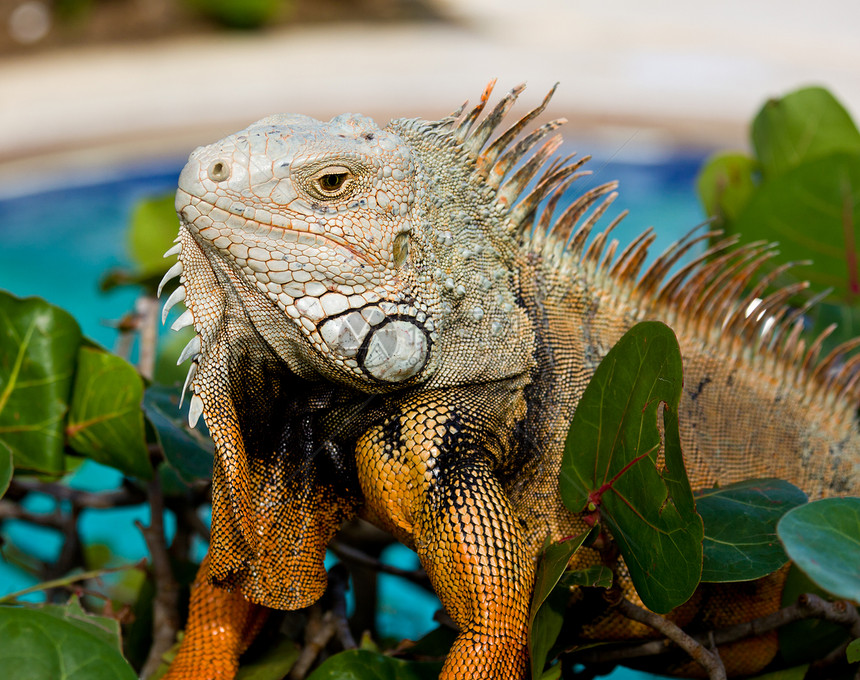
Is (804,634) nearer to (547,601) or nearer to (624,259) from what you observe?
(547,601)

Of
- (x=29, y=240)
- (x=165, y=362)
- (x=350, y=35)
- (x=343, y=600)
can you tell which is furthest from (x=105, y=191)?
(x=343, y=600)

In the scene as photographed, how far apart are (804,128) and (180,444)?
195cm

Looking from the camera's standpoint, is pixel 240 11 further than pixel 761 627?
Yes

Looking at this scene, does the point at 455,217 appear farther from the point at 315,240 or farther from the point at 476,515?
the point at 476,515

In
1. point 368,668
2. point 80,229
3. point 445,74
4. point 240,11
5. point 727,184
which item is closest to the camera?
point 368,668

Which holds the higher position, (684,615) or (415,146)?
(415,146)

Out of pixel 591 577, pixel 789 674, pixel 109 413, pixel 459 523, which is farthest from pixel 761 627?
pixel 109 413

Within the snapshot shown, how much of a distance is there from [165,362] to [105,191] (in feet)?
21.4

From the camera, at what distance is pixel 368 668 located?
4.85 ft

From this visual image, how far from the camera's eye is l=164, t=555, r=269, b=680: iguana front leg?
1.64m

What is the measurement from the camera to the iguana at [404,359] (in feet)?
4.38

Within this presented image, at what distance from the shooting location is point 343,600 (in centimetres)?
181

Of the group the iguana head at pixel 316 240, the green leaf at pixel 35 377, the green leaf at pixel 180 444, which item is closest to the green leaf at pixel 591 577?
the iguana head at pixel 316 240

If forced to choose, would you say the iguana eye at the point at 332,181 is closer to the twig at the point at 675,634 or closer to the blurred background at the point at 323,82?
the twig at the point at 675,634
